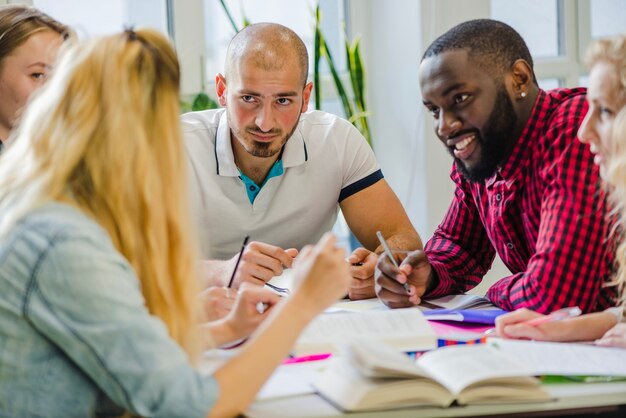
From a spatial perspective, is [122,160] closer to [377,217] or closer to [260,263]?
[260,263]

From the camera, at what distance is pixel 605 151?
64.8 inches

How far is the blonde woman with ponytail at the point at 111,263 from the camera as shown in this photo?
116 centimetres

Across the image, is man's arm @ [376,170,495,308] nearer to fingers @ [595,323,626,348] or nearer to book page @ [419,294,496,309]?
book page @ [419,294,496,309]

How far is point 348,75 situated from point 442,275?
1.79m

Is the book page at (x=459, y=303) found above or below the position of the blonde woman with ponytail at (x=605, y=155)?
below

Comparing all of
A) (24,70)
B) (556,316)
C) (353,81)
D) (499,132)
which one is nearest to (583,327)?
(556,316)

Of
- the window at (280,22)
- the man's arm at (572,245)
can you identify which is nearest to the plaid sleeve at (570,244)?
the man's arm at (572,245)

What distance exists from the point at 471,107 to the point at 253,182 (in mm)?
773

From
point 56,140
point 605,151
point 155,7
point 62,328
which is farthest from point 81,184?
point 155,7

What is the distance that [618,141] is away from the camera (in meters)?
1.59

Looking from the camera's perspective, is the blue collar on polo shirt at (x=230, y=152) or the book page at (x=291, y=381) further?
the blue collar on polo shirt at (x=230, y=152)

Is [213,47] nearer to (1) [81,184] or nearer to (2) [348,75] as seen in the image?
(2) [348,75]

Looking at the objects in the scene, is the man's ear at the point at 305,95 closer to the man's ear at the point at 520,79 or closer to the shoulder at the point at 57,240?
the man's ear at the point at 520,79

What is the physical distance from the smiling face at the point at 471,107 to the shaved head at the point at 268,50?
524mm
